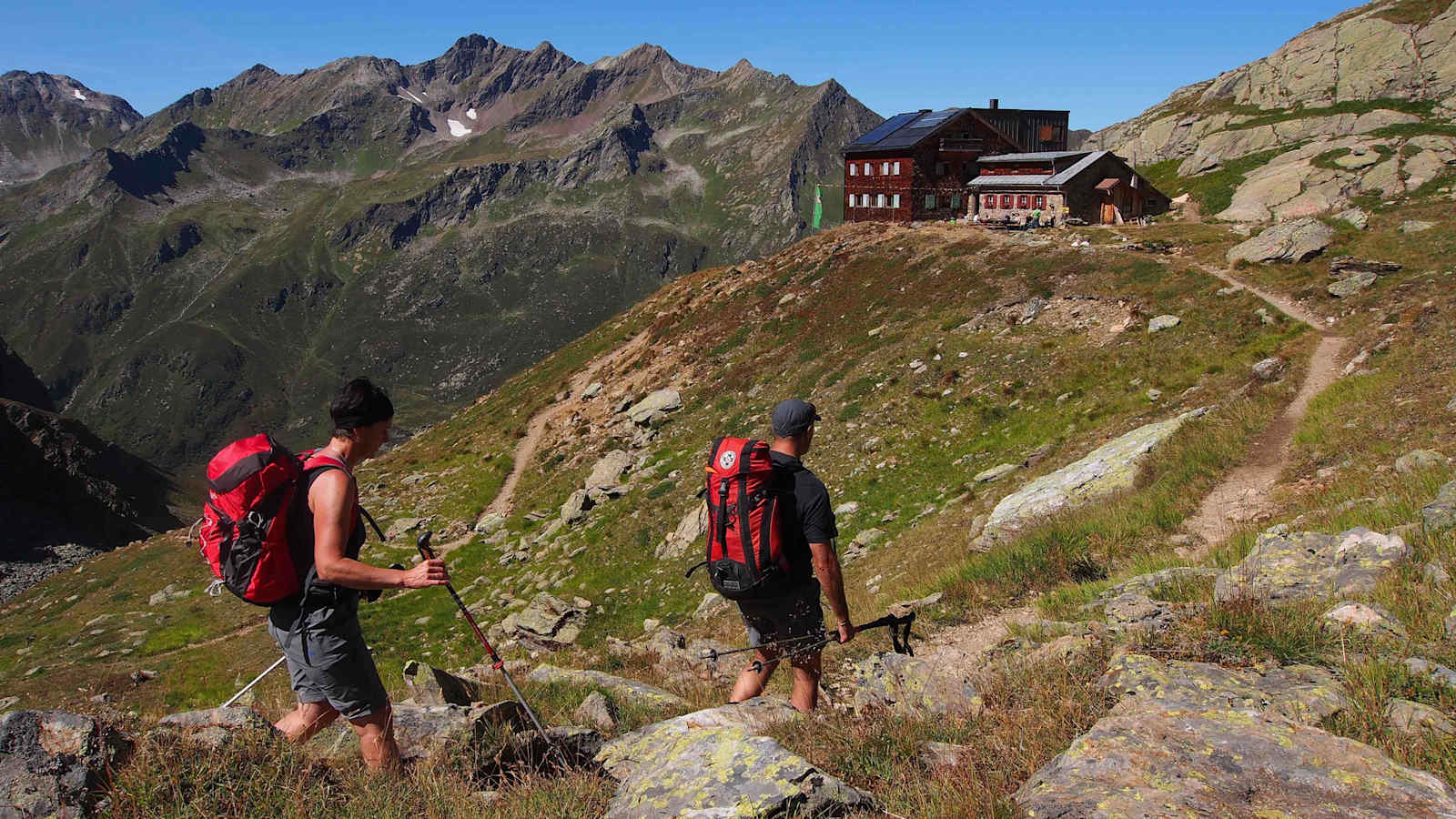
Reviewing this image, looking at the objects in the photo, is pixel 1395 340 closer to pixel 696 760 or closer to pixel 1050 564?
pixel 1050 564

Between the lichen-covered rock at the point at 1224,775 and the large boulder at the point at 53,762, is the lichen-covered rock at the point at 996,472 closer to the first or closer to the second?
the lichen-covered rock at the point at 1224,775

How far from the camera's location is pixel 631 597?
21.1 metres

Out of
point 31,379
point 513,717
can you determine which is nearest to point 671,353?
point 513,717

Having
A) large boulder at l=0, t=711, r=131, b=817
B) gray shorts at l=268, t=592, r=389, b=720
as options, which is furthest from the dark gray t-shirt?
large boulder at l=0, t=711, r=131, b=817

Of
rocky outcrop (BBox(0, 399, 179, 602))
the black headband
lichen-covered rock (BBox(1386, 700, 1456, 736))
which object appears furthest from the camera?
rocky outcrop (BBox(0, 399, 179, 602))

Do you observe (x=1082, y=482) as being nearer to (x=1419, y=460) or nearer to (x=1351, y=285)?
(x=1419, y=460)

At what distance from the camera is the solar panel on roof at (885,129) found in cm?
5959

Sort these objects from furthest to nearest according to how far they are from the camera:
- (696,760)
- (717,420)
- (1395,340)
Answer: (717,420) < (1395,340) < (696,760)

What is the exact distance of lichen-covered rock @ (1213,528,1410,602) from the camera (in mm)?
6730

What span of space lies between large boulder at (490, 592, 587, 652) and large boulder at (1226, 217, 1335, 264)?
1004 inches

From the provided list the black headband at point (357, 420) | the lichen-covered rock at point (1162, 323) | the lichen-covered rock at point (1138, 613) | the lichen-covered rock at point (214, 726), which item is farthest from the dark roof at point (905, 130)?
the lichen-covered rock at point (214, 726)

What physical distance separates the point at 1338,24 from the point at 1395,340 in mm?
65472

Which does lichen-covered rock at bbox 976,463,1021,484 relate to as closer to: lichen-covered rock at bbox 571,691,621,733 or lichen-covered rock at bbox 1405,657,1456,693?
lichen-covered rock at bbox 571,691,621,733

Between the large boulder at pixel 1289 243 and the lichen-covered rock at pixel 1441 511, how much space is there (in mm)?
22267
